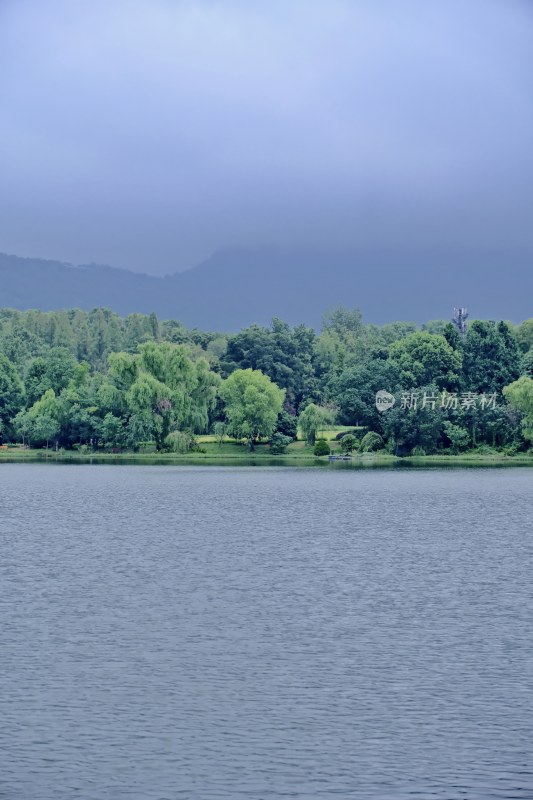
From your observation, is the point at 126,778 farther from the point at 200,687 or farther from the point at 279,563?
the point at 279,563

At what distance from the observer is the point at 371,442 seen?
284ft

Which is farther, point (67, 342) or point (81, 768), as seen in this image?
point (67, 342)

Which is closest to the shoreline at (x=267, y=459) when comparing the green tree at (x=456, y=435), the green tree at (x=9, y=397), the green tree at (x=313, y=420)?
the green tree at (x=456, y=435)

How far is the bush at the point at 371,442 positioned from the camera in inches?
3410

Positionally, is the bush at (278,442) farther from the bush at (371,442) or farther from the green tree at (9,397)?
the green tree at (9,397)

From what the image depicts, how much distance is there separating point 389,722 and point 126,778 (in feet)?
10.8

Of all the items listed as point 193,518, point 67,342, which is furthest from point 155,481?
point 67,342

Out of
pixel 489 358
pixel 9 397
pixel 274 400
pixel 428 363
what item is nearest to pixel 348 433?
pixel 274 400

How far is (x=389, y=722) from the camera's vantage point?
44.3 feet

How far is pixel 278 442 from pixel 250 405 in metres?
4.38

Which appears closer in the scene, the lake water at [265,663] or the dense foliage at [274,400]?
the lake water at [265,663]

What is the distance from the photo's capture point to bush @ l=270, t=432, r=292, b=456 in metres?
89.1

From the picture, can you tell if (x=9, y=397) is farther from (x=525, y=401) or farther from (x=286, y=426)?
(x=525, y=401)

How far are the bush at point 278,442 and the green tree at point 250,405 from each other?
0.54m
